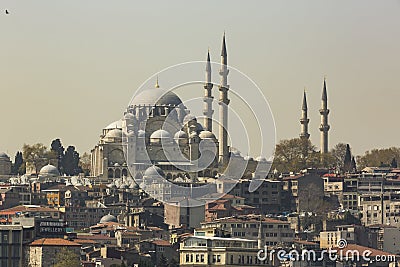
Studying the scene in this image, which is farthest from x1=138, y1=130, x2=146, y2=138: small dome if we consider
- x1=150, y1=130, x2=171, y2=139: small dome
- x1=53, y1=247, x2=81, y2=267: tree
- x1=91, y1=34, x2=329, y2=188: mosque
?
x1=53, y1=247, x2=81, y2=267: tree

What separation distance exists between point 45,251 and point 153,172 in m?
28.5

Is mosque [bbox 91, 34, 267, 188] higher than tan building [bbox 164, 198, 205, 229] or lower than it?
higher

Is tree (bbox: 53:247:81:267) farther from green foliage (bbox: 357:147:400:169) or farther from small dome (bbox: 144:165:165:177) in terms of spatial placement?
green foliage (bbox: 357:147:400:169)

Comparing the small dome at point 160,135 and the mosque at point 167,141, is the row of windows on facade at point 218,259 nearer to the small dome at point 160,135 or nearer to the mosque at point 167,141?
the mosque at point 167,141

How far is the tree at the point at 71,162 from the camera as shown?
7844 centimetres

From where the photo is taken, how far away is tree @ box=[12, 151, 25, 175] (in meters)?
78.4

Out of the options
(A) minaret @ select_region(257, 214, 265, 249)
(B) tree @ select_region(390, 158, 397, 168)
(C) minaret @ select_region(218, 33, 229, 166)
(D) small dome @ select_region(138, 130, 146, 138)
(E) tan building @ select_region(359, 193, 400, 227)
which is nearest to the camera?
(A) minaret @ select_region(257, 214, 265, 249)

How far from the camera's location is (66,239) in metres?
45.0

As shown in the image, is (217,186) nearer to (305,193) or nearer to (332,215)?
(305,193)

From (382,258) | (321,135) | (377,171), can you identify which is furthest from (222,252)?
(321,135)

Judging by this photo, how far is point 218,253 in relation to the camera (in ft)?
129

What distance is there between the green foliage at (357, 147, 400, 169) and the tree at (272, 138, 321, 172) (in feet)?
11.7

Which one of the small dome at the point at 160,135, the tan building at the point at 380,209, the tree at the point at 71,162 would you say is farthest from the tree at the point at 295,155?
the tan building at the point at 380,209

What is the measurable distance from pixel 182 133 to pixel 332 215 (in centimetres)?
1599
